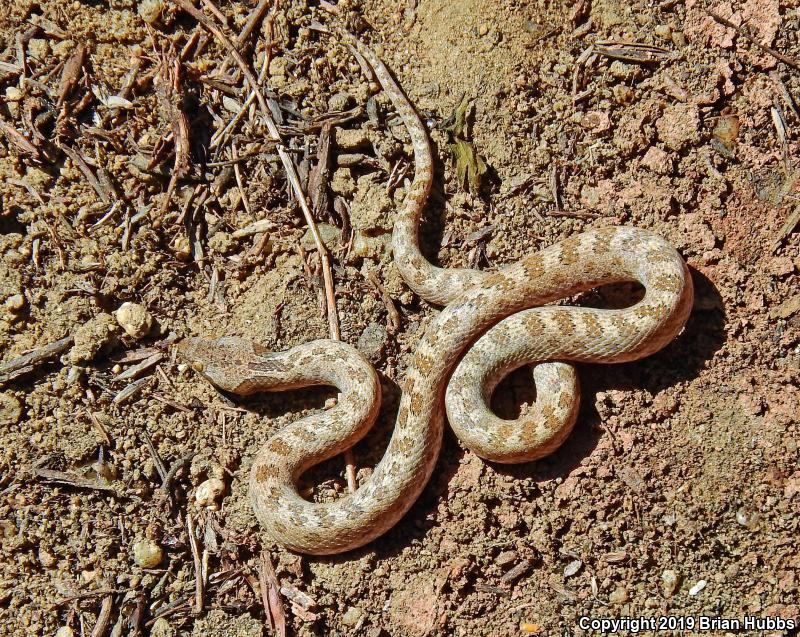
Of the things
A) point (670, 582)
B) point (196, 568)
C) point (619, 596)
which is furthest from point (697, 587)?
point (196, 568)

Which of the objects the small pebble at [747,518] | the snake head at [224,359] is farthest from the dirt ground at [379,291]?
the snake head at [224,359]

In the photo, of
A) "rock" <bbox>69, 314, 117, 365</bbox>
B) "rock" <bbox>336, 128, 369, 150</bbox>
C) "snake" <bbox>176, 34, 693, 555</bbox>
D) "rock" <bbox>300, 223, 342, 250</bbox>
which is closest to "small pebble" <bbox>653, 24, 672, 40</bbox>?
"snake" <bbox>176, 34, 693, 555</bbox>

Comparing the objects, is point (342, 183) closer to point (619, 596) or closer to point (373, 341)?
point (373, 341)

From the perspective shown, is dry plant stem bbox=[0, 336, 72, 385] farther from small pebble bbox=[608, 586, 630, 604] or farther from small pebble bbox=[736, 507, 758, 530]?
small pebble bbox=[736, 507, 758, 530]

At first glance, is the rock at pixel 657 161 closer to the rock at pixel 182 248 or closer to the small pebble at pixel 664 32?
the small pebble at pixel 664 32

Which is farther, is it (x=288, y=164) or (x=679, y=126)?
(x=288, y=164)

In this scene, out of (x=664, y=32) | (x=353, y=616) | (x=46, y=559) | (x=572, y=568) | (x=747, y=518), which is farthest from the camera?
(x=664, y=32)
